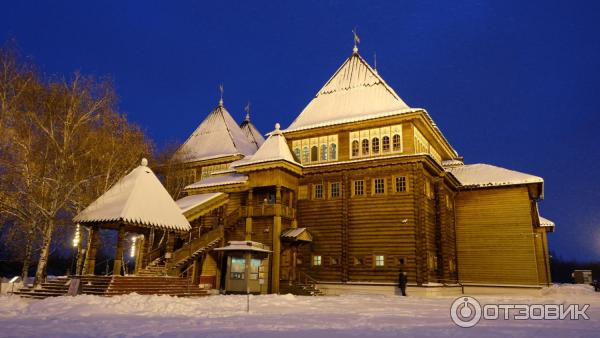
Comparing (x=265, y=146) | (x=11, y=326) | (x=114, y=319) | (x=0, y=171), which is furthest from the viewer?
(x=265, y=146)

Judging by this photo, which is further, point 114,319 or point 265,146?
point 265,146

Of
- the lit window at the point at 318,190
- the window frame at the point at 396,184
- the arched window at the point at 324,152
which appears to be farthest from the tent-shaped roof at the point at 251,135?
the window frame at the point at 396,184

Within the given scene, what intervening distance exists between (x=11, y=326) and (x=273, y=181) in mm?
17656

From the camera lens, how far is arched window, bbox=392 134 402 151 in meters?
27.1

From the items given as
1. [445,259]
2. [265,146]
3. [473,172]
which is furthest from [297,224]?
[473,172]

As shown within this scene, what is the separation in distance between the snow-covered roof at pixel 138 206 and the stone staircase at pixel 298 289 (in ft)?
24.7

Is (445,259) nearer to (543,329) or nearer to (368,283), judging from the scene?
(368,283)

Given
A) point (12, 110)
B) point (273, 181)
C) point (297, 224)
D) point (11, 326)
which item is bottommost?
point (11, 326)

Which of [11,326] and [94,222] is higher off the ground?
[94,222]

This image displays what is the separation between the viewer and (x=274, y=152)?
27875mm

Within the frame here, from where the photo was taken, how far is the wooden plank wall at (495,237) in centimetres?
2902

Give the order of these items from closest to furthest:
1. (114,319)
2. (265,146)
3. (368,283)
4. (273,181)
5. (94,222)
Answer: (114,319)
(94,222)
(368,283)
(273,181)
(265,146)

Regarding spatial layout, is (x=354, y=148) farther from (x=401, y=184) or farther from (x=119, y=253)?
(x=119, y=253)

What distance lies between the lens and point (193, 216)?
2702 cm
